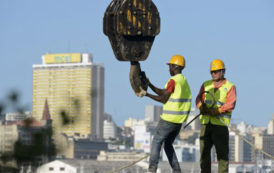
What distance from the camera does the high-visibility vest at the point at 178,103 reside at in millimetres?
8641

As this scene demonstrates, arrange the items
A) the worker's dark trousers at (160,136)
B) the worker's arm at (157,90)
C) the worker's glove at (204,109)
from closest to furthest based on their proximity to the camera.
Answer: the worker's arm at (157,90), the worker's dark trousers at (160,136), the worker's glove at (204,109)

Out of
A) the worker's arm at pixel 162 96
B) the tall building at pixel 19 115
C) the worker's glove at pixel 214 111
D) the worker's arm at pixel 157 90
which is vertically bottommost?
the worker's glove at pixel 214 111

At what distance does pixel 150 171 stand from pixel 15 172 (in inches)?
179

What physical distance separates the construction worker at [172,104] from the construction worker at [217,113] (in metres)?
0.40

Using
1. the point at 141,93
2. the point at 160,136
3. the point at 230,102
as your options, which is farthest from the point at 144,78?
the point at 230,102

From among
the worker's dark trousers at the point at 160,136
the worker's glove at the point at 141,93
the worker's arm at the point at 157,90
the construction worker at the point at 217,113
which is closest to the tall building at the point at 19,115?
the worker's glove at the point at 141,93

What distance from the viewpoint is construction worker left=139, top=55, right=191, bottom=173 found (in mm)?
8617

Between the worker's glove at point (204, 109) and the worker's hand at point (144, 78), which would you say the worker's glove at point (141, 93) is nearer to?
the worker's hand at point (144, 78)

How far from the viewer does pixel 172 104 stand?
28.4ft

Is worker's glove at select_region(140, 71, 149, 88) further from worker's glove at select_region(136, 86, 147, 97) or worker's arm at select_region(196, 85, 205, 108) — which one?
worker's arm at select_region(196, 85, 205, 108)

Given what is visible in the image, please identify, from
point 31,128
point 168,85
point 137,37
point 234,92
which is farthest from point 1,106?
point 234,92

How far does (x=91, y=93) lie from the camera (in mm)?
4375

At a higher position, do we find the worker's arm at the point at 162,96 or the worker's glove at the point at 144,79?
→ the worker's glove at the point at 144,79

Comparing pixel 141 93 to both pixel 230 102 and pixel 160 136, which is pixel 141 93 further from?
pixel 230 102
